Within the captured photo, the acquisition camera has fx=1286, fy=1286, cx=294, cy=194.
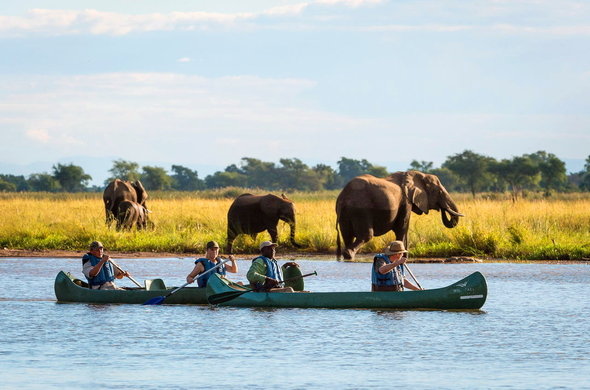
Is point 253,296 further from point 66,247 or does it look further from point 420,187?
point 66,247

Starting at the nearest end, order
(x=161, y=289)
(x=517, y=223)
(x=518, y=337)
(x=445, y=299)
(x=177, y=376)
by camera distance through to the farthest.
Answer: (x=177, y=376), (x=518, y=337), (x=445, y=299), (x=161, y=289), (x=517, y=223)

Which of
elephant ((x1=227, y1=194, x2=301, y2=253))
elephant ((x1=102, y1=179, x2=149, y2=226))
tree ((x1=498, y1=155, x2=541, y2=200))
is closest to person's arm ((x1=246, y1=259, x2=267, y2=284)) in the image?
elephant ((x1=227, y1=194, x2=301, y2=253))

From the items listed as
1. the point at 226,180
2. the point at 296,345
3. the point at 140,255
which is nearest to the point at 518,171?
the point at 226,180

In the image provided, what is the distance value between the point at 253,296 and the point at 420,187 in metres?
11.3

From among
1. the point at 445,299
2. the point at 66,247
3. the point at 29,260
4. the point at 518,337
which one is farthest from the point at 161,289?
the point at 66,247

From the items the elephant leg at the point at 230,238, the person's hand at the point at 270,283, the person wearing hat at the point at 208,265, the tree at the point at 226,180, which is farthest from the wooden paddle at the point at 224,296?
the tree at the point at 226,180

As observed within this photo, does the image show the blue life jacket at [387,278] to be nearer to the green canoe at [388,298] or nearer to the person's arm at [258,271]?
A: the green canoe at [388,298]

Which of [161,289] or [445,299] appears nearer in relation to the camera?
[445,299]

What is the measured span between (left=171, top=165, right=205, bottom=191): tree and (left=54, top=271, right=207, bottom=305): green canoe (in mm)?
101496

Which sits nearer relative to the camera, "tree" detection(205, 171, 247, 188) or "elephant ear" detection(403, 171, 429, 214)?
"elephant ear" detection(403, 171, 429, 214)

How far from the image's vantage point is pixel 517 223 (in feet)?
103

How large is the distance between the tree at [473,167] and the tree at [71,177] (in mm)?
30955

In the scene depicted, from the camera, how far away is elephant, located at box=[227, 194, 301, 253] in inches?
1169

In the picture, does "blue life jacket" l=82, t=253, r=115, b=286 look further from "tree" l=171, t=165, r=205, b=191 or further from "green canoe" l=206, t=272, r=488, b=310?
"tree" l=171, t=165, r=205, b=191
